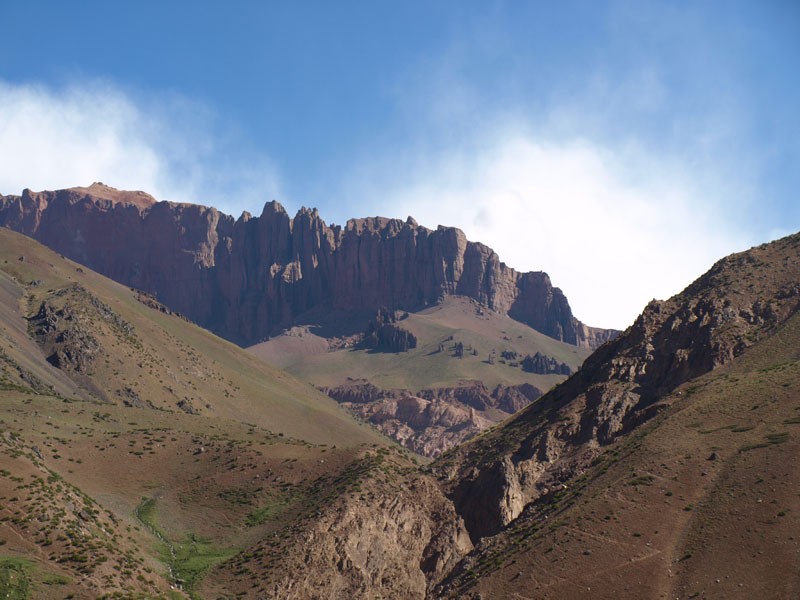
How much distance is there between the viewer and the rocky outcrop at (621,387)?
9725 centimetres

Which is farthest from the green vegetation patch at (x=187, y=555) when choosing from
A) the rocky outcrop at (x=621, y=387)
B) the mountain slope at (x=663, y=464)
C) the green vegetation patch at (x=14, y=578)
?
→ the rocky outcrop at (x=621, y=387)

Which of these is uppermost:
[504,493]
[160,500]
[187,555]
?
[160,500]

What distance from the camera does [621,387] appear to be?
107 meters

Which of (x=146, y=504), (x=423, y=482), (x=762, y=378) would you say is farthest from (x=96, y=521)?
(x=762, y=378)

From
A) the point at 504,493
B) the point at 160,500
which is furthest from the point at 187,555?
the point at 504,493

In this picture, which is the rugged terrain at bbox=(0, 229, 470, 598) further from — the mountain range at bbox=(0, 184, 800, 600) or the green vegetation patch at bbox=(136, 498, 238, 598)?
the mountain range at bbox=(0, 184, 800, 600)

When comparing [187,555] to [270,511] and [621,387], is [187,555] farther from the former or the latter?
[621,387]

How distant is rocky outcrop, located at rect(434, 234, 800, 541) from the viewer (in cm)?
9725

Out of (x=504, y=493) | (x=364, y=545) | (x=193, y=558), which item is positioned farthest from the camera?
(x=504, y=493)

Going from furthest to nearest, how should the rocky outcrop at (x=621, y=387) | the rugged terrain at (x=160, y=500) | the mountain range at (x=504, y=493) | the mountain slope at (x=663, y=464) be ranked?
the rocky outcrop at (x=621, y=387), the rugged terrain at (x=160, y=500), the mountain range at (x=504, y=493), the mountain slope at (x=663, y=464)

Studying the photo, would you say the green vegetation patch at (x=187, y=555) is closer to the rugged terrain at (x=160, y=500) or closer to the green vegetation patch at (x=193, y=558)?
the green vegetation patch at (x=193, y=558)

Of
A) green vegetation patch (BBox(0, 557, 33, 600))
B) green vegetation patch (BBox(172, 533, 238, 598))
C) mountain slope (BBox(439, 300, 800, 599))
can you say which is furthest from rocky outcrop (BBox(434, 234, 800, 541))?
green vegetation patch (BBox(0, 557, 33, 600))

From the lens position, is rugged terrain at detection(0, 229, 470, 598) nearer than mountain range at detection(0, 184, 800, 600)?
No

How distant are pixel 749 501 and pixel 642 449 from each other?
49.6 feet
